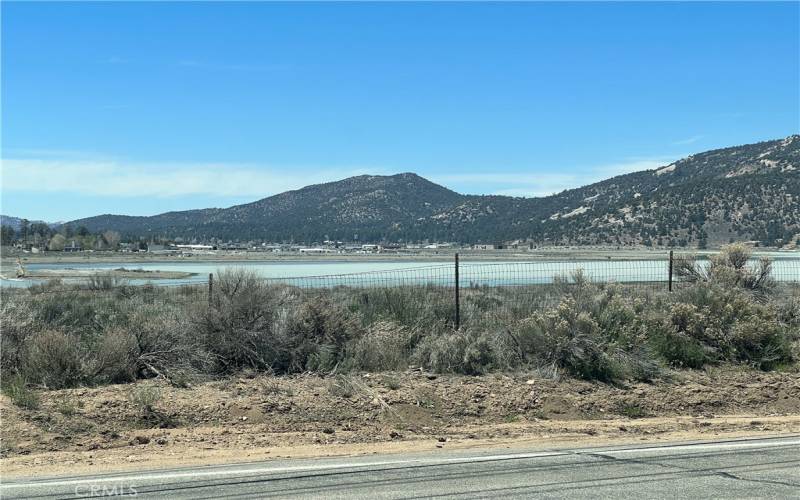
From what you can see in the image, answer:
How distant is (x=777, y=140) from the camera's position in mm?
132750

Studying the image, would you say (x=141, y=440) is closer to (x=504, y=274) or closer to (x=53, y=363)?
(x=53, y=363)

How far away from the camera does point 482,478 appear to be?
26.2 ft

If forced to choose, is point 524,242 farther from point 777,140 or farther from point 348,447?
point 348,447

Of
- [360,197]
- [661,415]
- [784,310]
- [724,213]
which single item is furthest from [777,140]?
[661,415]

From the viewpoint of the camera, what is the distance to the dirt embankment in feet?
31.4

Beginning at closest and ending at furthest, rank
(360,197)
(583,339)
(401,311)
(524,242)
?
(583,339) → (401,311) → (524,242) → (360,197)

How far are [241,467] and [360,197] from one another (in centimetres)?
17914

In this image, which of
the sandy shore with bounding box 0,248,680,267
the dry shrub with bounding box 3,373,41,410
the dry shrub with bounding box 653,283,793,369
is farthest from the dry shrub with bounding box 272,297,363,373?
the sandy shore with bounding box 0,248,680,267

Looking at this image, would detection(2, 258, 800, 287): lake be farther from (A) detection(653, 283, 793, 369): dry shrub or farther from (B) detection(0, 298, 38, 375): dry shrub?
(A) detection(653, 283, 793, 369): dry shrub

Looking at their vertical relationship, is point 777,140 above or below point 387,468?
above

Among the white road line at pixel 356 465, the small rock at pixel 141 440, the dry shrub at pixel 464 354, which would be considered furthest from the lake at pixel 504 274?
the white road line at pixel 356 465

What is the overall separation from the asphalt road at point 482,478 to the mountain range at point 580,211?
245 ft

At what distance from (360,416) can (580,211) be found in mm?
121572

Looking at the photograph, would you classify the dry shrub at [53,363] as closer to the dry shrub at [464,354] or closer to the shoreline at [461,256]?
the dry shrub at [464,354]
